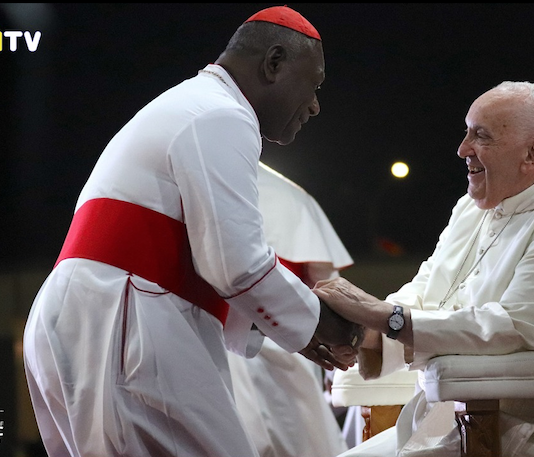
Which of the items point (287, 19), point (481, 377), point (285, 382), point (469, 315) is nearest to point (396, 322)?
point (469, 315)

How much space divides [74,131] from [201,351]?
14.0 feet

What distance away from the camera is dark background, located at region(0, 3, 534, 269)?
6.15 m

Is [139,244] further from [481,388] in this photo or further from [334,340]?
[481,388]

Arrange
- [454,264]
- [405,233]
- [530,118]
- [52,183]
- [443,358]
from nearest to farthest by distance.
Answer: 1. [443,358]
2. [530,118]
3. [454,264]
4. [52,183]
5. [405,233]

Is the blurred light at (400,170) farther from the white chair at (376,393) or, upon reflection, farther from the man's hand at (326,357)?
the man's hand at (326,357)

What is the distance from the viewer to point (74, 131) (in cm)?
627

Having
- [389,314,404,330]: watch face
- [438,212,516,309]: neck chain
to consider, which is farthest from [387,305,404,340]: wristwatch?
[438,212,516,309]: neck chain

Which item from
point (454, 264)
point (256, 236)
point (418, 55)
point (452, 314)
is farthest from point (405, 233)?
point (256, 236)

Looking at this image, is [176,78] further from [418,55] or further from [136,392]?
[136,392]

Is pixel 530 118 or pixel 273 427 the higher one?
pixel 530 118

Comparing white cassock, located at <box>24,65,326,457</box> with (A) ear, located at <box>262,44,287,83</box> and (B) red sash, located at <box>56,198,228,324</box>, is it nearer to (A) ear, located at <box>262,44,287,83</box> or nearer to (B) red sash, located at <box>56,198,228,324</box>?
(B) red sash, located at <box>56,198,228,324</box>

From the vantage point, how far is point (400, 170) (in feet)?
21.7

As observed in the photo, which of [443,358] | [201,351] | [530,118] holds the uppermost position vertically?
[530,118]

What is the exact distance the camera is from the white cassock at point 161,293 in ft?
7.30
